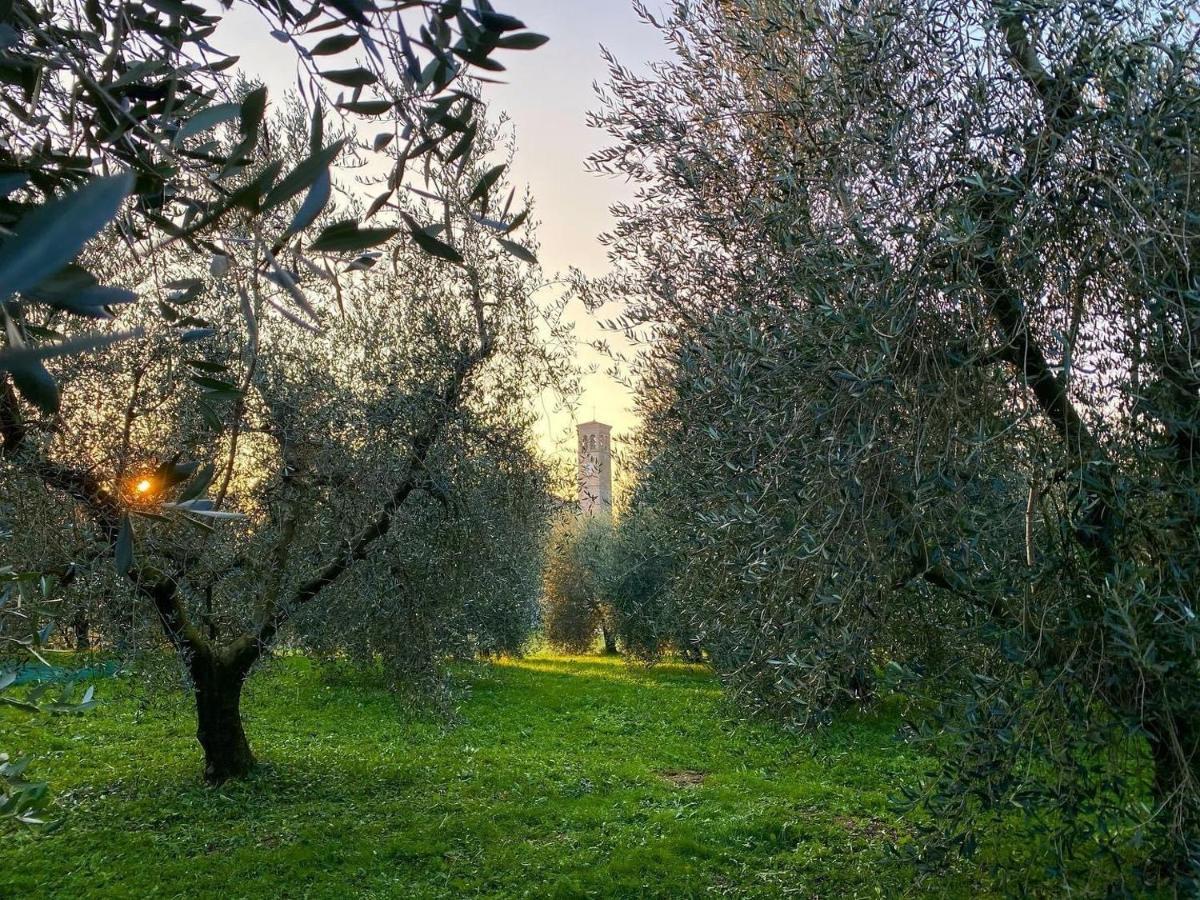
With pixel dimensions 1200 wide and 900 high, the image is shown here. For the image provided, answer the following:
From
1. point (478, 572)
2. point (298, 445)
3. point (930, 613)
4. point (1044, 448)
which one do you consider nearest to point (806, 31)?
point (1044, 448)

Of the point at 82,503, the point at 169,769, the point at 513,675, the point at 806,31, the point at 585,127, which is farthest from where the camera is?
the point at 513,675

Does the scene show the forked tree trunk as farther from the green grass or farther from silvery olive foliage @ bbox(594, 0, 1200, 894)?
silvery olive foliage @ bbox(594, 0, 1200, 894)

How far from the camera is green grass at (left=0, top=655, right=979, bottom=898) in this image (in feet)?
25.3

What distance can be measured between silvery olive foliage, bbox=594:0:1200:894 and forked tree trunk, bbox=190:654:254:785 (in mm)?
7957

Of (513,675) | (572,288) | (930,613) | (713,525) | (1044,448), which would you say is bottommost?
(513,675)

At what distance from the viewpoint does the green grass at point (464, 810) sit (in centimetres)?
772

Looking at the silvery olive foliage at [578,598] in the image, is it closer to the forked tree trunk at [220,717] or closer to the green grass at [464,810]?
the green grass at [464,810]

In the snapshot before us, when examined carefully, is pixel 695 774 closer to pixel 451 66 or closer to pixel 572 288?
pixel 572 288

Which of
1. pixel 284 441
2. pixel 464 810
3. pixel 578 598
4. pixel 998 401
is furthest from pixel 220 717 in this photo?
pixel 578 598

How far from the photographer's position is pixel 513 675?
24.8 meters

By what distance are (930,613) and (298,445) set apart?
6239mm

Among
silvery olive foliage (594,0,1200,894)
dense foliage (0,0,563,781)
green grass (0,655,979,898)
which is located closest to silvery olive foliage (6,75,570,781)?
dense foliage (0,0,563,781)

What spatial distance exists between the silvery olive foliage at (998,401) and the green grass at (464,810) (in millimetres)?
1175

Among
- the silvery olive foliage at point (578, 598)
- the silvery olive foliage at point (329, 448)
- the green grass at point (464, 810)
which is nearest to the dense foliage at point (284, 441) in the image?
the silvery olive foliage at point (329, 448)
